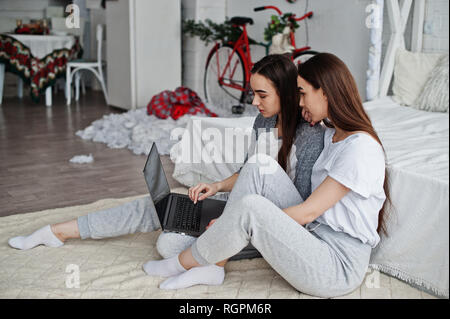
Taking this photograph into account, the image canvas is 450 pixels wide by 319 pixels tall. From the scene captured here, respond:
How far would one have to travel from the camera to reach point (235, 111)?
4.24 meters

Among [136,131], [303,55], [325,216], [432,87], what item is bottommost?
[136,131]

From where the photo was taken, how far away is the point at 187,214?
1791 mm

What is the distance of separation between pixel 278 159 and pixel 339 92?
0.40 meters

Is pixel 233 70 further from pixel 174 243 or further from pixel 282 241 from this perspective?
pixel 282 241

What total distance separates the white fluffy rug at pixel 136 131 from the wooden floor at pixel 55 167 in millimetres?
98

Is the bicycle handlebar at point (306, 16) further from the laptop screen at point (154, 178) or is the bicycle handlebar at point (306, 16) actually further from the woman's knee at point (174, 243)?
the woman's knee at point (174, 243)

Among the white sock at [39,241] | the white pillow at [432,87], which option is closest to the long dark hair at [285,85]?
the white pillow at [432,87]

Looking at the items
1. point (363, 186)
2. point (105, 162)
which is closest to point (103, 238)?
point (363, 186)

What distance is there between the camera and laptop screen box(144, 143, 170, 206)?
5.55 feet

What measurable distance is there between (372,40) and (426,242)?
1.86 meters

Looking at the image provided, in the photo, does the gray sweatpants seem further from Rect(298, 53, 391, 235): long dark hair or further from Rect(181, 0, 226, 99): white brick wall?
Rect(181, 0, 226, 99): white brick wall

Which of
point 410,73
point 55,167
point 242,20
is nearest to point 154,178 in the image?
point 55,167

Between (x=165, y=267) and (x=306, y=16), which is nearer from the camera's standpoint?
(x=165, y=267)
